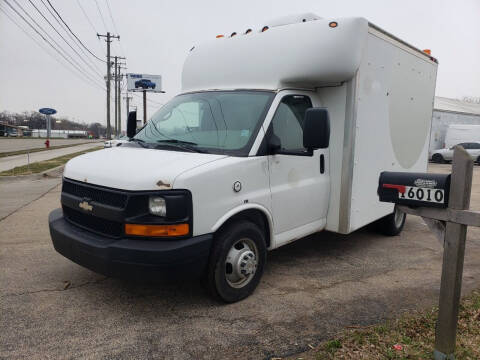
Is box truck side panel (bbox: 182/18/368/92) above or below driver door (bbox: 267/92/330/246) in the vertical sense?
above

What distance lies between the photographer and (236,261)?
3.55 meters

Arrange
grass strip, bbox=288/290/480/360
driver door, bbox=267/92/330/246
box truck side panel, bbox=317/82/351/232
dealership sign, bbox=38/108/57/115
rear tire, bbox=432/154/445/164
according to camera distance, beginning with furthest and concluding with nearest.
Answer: dealership sign, bbox=38/108/57/115
rear tire, bbox=432/154/445/164
box truck side panel, bbox=317/82/351/232
driver door, bbox=267/92/330/246
grass strip, bbox=288/290/480/360

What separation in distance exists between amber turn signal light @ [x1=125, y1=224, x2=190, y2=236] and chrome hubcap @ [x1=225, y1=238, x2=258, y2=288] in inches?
24.7

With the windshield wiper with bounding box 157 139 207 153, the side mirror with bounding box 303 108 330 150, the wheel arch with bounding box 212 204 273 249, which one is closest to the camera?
the wheel arch with bounding box 212 204 273 249

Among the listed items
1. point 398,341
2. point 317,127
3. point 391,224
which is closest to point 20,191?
point 391,224

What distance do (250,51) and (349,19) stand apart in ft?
3.69

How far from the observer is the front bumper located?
3010 mm

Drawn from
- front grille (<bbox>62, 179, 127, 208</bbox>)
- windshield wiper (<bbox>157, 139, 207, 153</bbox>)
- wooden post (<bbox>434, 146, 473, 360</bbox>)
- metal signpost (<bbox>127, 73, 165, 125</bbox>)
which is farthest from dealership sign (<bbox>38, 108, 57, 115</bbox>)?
wooden post (<bbox>434, 146, 473, 360</bbox>)

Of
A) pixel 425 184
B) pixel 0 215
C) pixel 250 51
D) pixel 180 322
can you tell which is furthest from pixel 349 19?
pixel 0 215

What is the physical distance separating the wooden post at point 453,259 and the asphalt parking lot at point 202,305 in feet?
2.73

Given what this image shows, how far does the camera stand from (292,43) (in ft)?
13.6

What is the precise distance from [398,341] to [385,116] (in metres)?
3.04

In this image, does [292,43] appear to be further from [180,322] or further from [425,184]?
[180,322]

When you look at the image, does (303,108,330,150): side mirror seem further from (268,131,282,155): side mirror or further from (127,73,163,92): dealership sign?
(127,73,163,92): dealership sign
